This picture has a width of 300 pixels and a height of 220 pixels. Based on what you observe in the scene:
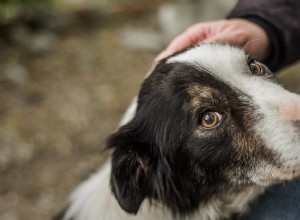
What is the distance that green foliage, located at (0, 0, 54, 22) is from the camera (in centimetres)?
450

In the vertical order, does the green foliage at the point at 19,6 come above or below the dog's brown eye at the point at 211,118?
below

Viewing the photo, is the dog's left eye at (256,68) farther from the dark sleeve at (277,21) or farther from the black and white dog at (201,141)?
the dark sleeve at (277,21)

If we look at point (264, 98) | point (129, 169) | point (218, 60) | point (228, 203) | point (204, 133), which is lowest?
point (228, 203)

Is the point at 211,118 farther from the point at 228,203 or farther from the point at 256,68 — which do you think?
the point at 228,203

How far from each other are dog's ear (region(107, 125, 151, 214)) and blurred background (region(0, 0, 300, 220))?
1.28 m

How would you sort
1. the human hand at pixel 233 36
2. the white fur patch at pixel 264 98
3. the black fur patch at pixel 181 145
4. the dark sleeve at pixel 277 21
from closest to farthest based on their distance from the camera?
the white fur patch at pixel 264 98, the black fur patch at pixel 181 145, the human hand at pixel 233 36, the dark sleeve at pixel 277 21

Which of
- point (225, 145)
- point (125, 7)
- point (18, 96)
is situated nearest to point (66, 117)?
point (18, 96)

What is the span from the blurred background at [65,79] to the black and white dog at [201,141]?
1.28 metres

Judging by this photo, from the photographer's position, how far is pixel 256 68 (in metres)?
1.99

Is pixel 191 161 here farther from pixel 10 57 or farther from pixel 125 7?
pixel 125 7

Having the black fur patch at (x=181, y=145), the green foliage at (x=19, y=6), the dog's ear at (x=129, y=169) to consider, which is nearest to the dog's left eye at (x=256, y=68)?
the black fur patch at (x=181, y=145)

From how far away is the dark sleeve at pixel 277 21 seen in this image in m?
2.38

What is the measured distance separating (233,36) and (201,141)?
0.65 m

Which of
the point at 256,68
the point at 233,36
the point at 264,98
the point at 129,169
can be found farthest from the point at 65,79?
the point at 264,98
